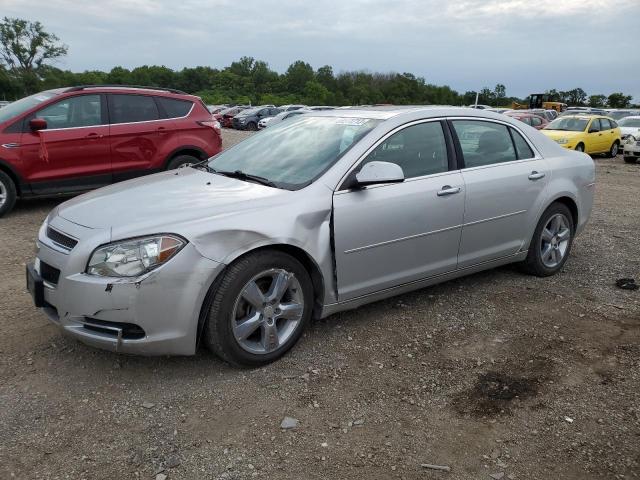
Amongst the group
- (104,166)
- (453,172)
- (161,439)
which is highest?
(453,172)

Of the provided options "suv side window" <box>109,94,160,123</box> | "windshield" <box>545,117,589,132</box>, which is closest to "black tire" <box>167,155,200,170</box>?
"suv side window" <box>109,94,160,123</box>

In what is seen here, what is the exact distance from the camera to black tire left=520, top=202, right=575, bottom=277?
4820 mm

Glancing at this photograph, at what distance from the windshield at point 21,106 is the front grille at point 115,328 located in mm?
5428

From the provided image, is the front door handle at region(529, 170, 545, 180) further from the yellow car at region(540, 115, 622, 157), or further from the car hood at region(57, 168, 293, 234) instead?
the yellow car at region(540, 115, 622, 157)

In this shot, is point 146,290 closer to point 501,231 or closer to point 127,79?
point 501,231

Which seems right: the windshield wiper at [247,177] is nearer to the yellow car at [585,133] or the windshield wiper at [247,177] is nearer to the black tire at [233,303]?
the black tire at [233,303]

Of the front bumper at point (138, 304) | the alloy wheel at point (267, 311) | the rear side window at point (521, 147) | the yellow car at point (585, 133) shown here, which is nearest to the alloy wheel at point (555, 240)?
the rear side window at point (521, 147)

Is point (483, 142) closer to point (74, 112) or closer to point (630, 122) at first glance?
point (74, 112)

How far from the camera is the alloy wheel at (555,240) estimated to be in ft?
16.2

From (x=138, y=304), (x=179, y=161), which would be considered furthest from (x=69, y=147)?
(x=138, y=304)

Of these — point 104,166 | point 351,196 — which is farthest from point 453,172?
point 104,166

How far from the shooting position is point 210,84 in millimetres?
98000

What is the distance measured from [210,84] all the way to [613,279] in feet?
328

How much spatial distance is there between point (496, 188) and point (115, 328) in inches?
119
